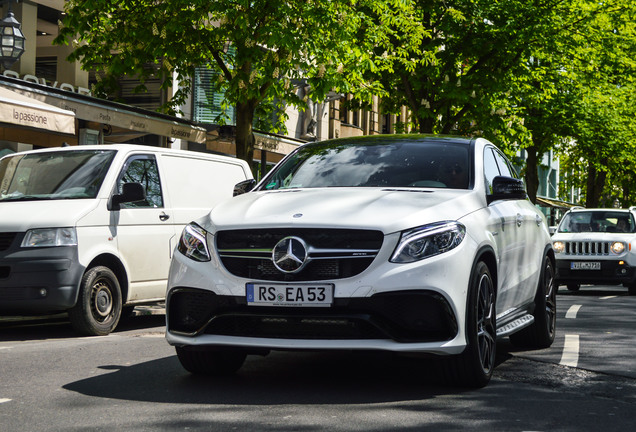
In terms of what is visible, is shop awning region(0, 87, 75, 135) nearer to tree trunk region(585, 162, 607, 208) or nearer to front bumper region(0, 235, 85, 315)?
front bumper region(0, 235, 85, 315)

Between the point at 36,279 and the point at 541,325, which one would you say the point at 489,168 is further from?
the point at 36,279

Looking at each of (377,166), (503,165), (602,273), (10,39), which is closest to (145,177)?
(503,165)

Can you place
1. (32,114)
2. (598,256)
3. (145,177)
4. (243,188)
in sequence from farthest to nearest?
(598,256) → (32,114) → (145,177) → (243,188)

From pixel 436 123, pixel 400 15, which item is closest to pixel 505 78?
pixel 436 123

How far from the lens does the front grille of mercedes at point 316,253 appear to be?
233 inches

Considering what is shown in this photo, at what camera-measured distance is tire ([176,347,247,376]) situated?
22.0 ft

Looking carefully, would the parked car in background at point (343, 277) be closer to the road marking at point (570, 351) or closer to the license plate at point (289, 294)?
the license plate at point (289, 294)

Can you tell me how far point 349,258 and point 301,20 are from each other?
11.6 metres

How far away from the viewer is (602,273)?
19406 mm

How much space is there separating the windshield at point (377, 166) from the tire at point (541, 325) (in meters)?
1.82

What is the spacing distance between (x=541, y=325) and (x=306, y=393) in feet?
10.6

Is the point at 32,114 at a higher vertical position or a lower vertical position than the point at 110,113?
lower

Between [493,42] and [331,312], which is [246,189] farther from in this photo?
[493,42]

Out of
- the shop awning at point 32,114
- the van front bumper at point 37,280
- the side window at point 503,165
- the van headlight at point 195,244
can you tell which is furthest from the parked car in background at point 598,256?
the van headlight at point 195,244
